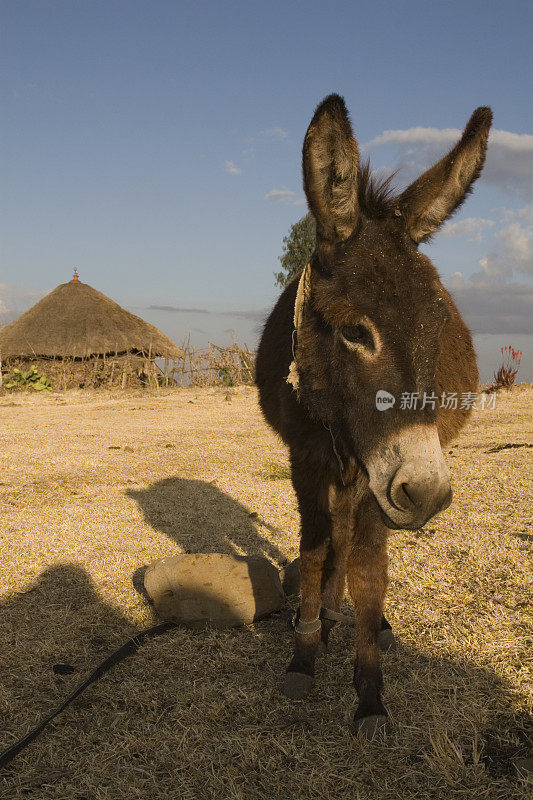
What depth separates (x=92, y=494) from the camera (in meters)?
6.69

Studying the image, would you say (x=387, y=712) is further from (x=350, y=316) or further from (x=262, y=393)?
(x=262, y=393)

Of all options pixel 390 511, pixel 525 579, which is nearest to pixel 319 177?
pixel 390 511

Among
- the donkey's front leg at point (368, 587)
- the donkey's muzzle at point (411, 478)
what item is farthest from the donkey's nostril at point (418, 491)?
the donkey's front leg at point (368, 587)

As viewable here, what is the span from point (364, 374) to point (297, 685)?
5.78 ft

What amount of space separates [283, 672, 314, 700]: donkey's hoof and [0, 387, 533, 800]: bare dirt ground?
0.05 m

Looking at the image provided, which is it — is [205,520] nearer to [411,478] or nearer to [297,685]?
[297,685]

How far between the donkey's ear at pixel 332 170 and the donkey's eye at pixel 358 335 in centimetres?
41

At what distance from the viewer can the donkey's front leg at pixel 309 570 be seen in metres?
2.89

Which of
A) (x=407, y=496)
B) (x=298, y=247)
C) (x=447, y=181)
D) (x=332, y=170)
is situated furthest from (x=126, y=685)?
(x=298, y=247)

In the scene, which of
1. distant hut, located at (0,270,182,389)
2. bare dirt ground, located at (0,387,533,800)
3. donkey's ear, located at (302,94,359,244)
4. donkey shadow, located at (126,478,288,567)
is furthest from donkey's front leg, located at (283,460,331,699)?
distant hut, located at (0,270,182,389)

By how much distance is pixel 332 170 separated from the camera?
228 cm

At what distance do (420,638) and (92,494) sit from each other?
14.8ft

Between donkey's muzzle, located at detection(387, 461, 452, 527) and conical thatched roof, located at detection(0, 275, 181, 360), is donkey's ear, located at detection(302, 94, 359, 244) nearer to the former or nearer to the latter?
donkey's muzzle, located at detection(387, 461, 452, 527)

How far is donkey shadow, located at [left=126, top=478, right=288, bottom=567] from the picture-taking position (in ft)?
16.8
